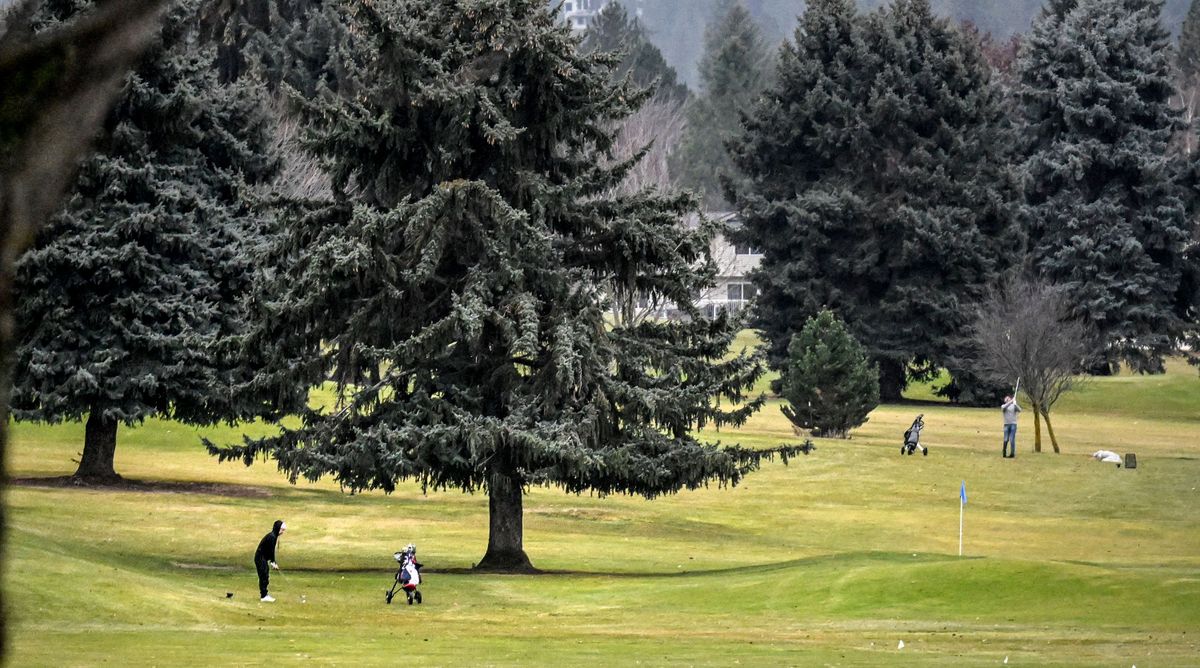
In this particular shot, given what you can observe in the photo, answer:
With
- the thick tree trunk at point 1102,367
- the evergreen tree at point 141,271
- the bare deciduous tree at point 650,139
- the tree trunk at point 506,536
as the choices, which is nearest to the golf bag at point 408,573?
the tree trunk at point 506,536

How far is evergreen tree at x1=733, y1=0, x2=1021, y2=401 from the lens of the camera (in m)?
74.0

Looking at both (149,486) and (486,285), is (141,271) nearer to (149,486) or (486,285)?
(149,486)

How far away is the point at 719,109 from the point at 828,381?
85229mm

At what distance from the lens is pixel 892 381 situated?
79.2 meters

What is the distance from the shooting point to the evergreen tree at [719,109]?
135 metres

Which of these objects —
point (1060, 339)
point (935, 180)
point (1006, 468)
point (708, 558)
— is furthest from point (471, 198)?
point (935, 180)

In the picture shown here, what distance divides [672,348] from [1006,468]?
77.3 ft

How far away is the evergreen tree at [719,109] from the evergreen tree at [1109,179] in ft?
158

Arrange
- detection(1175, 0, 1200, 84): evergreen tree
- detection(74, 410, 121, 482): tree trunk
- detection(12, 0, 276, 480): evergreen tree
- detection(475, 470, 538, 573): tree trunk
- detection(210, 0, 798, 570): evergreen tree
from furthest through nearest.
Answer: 1. detection(1175, 0, 1200, 84): evergreen tree
2. detection(74, 410, 121, 482): tree trunk
3. detection(12, 0, 276, 480): evergreen tree
4. detection(475, 470, 538, 573): tree trunk
5. detection(210, 0, 798, 570): evergreen tree

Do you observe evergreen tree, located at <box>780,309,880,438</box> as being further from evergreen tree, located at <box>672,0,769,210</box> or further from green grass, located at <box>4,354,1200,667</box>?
evergreen tree, located at <box>672,0,769,210</box>

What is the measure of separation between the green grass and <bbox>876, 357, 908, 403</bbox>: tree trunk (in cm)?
2338

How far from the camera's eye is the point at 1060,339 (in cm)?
5653

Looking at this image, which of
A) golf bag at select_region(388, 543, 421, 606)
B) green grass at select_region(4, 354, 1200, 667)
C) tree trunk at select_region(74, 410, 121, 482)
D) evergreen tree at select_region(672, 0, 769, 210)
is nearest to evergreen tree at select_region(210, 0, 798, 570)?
green grass at select_region(4, 354, 1200, 667)

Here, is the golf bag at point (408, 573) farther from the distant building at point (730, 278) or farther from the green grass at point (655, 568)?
the distant building at point (730, 278)
